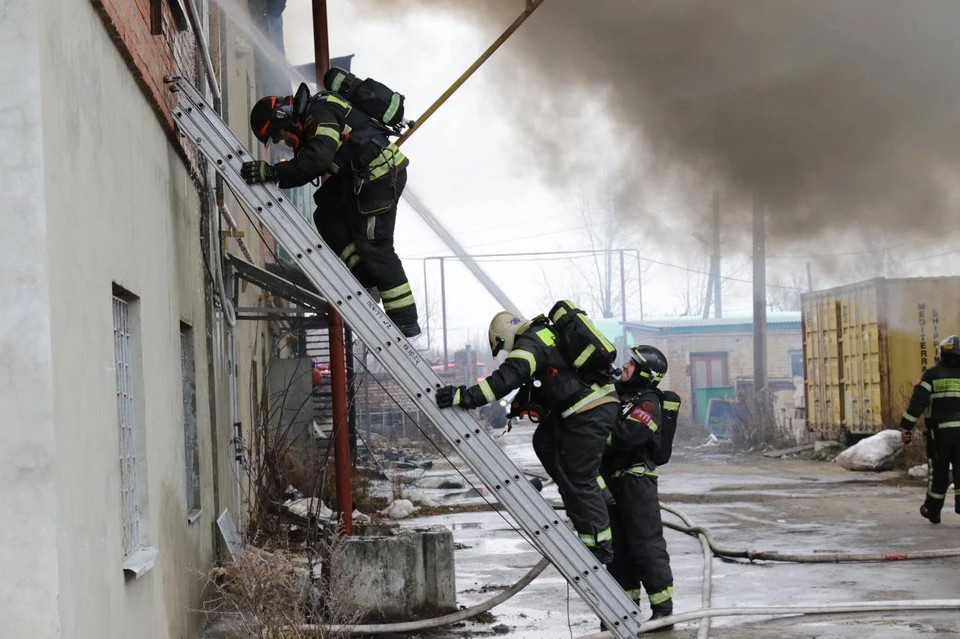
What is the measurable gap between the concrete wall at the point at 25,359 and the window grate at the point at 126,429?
4.27 feet

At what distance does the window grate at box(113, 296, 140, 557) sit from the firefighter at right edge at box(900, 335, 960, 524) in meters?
8.13

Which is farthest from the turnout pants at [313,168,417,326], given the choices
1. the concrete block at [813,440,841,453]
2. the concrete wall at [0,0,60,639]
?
the concrete block at [813,440,841,453]

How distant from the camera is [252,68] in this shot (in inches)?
631

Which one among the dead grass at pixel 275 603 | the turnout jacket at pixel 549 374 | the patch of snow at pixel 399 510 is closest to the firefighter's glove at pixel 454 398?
the turnout jacket at pixel 549 374

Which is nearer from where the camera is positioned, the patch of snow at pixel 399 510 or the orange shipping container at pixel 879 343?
the patch of snow at pixel 399 510

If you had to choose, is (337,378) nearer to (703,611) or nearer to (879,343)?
(703,611)

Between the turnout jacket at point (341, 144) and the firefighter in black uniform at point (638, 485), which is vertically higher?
the turnout jacket at point (341, 144)

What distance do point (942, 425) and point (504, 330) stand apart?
587 cm

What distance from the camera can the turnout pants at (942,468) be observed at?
10383 mm

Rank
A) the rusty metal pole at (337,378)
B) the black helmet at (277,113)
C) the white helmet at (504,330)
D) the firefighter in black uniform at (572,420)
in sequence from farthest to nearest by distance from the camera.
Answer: the rusty metal pole at (337,378), the white helmet at (504,330), the firefighter in black uniform at (572,420), the black helmet at (277,113)

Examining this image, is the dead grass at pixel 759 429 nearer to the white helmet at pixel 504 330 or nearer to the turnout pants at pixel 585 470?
the turnout pants at pixel 585 470

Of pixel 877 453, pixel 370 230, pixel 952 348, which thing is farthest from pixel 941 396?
pixel 370 230

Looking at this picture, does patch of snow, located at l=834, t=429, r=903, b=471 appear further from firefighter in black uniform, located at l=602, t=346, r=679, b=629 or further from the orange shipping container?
firefighter in black uniform, located at l=602, t=346, r=679, b=629

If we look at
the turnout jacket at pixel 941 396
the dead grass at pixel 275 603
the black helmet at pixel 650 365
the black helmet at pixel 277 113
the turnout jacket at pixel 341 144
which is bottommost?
the dead grass at pixel 275 603
